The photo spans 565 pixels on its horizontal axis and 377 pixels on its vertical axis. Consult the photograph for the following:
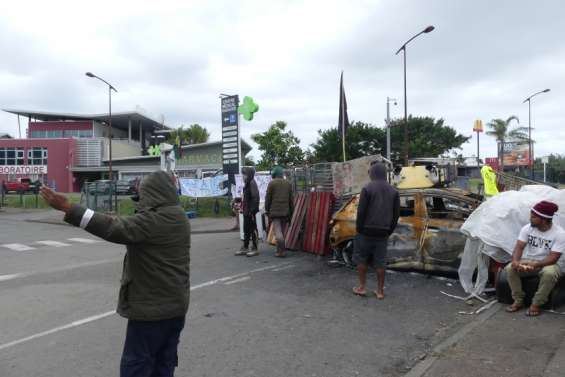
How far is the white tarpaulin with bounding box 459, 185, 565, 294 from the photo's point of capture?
6.09 m

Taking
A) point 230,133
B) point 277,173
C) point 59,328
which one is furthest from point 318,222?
point 230,133

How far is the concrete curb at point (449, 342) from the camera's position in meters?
3.85

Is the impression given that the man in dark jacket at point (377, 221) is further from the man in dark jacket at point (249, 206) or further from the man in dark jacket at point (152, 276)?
the man in dark jacket at point (152, 276)

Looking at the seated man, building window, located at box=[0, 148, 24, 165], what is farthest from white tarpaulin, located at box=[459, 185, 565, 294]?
building window, located at box=[0, 148, 24, 165]

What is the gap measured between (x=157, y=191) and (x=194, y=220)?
1571cm

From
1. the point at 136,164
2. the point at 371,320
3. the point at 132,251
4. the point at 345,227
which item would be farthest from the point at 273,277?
the point at 136,164

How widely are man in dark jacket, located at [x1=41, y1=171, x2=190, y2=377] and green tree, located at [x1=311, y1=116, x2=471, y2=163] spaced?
4410 cm

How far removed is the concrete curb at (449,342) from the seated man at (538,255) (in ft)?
0.95

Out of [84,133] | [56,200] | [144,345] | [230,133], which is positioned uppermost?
[84,133]

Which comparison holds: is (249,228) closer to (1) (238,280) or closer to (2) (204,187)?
(1) (238,280)

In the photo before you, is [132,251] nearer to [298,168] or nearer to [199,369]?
[199,369]

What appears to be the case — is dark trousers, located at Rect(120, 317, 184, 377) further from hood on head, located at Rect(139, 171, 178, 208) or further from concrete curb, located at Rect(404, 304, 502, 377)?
concrete curb, located at Rect(404, 304, 502, 377)

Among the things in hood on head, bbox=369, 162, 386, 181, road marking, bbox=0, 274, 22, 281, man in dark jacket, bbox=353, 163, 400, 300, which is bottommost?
road marking, bbox=0, 274, 22, 281

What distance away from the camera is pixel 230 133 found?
61.0 feet
